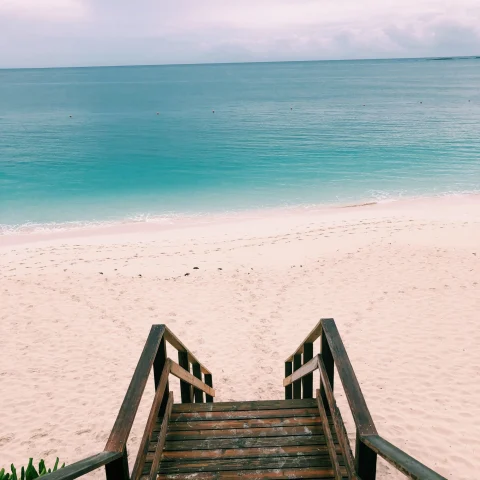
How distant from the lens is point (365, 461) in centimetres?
307

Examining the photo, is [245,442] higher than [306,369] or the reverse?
the reverse

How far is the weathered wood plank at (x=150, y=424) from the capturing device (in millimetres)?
3582

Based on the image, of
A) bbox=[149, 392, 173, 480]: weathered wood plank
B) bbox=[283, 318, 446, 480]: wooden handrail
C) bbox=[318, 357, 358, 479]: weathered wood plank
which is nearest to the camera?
bbox=[283, 318, 446, 480]: wooden handrail

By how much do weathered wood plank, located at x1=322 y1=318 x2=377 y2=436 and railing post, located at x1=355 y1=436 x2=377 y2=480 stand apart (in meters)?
0.10

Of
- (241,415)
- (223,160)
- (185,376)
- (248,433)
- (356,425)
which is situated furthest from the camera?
(223,160)

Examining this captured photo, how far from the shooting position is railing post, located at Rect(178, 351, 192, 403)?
19.4ft

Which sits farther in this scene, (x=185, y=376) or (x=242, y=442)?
(x=185, y=376)

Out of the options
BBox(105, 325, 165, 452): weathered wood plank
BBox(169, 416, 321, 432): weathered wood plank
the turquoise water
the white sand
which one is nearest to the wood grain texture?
BBox(169, 416, 321, 432): weathered wood plank

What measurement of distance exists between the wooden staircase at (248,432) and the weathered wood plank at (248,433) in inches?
0.4

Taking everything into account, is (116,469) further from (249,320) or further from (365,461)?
(249,320)

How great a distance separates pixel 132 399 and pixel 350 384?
162 cm

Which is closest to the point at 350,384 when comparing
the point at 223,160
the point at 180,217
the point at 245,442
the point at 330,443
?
the point at 330,443

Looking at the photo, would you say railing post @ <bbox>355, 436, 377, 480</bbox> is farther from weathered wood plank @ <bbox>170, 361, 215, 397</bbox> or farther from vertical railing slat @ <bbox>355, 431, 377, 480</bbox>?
weathered wood plank @ <bbox>170, 361, 215, 397</bbox>

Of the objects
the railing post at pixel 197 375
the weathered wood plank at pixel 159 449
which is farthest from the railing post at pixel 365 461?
the railing post at pixel 197 375
